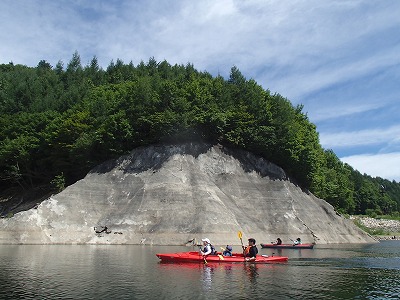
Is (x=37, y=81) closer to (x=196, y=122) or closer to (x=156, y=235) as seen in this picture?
(x=196, y=122)

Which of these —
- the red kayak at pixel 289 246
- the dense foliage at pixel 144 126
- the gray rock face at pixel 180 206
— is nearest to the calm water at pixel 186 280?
the red kayak at pixel 289 246

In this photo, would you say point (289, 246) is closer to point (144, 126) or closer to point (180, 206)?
point (180, 206)

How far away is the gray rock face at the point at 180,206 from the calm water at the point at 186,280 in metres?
22.0

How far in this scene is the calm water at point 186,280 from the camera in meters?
22.0

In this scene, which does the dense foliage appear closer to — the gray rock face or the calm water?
the gray rock face

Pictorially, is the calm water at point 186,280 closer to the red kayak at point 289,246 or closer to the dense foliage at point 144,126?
the red kayak at point 289,246

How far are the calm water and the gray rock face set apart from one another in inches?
868

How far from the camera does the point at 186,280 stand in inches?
1067

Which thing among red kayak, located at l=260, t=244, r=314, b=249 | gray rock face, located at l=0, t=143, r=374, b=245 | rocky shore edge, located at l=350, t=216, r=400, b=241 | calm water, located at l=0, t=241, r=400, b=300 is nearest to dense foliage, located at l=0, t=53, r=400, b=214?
gray rock face, located at l=0, t=143, r=374, b=245

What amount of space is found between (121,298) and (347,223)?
234ft

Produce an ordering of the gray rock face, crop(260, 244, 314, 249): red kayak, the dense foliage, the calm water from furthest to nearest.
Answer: the dense foliage
the gray rock face
crop(260, 244, 314, 249): red kayak
the calm water

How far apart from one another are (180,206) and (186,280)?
35702 mm

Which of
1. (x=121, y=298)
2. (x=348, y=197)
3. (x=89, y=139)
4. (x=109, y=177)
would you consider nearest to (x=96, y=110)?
(x=89, y=139)

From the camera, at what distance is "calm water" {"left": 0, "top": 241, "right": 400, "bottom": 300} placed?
2198cm
